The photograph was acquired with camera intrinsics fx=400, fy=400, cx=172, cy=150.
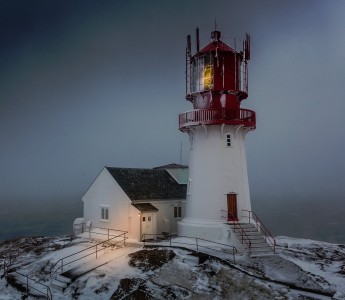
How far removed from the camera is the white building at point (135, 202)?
28.0 metres

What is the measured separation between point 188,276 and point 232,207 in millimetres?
7922

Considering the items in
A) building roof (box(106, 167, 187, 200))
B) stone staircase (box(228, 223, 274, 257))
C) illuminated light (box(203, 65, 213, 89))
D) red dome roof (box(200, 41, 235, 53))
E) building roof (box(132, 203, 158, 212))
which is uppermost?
red dome roof (box(200, 41, 235, 53))

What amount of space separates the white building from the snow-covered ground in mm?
2518

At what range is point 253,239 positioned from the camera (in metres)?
24.9

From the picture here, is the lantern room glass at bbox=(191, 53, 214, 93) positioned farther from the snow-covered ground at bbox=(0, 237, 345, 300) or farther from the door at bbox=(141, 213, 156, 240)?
the snow-covered ground at bbox=(0, 237, 345, 300)

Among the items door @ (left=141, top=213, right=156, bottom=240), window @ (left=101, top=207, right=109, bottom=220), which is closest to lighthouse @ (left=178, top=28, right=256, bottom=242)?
door @ (left=141, top=213, right=156, bottom=240)

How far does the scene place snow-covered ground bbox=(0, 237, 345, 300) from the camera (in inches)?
728

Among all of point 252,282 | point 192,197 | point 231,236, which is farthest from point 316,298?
point 192,197

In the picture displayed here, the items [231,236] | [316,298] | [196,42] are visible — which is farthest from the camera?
[196,42]

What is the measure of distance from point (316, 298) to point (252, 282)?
2.92 metres

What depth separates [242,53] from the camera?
27797 mm

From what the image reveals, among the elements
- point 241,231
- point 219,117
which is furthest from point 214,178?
point 219,117

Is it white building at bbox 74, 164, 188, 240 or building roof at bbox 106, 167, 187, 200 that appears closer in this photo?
white building at bbox 74, 164, 188, 240

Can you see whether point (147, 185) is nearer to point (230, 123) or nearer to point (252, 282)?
point (230, 123)
